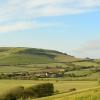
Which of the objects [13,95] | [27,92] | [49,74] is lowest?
[13,95]

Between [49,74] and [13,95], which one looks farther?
[49,74]

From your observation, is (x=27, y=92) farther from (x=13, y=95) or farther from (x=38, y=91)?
(x=38, y=91)

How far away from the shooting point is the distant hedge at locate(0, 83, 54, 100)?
46.2 metres

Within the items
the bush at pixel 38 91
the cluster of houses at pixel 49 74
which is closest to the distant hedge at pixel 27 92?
the bush at pixel 38 91

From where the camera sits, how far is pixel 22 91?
4900 centimetres

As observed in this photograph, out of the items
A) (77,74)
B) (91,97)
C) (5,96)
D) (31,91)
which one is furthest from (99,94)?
(77,74)

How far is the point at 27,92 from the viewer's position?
1994 inches

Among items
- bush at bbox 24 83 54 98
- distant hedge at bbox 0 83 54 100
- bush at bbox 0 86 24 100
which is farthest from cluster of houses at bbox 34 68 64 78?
bush at bbox 0 86 24 100

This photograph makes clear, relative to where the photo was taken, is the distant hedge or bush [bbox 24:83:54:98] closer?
the distant hedge

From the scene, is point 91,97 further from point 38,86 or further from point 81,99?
point 38,86

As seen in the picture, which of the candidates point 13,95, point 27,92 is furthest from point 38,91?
point 13,95

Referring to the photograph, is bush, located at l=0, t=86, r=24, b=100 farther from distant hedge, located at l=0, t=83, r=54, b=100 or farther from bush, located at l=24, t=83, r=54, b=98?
bush, located at l=24, t=83, r=54, b=98

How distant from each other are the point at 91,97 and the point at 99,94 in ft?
2.21

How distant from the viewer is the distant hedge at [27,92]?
46.2 m
